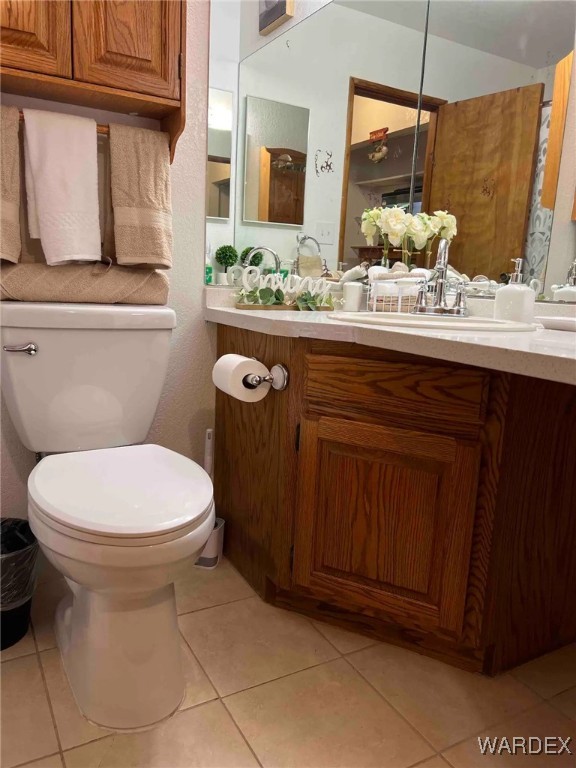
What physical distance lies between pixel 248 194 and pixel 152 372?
2.53 ft

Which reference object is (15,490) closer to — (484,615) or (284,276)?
(284,276)

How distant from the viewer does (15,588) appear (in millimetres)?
1311

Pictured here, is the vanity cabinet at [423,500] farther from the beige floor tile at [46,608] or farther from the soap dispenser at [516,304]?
the beige floor tile at [46,608]

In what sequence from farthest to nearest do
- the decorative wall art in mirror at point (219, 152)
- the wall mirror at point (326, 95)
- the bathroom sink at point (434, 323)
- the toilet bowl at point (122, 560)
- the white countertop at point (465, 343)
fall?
1. the wall mirror at point (326, 95)
2. the decorative wall art in mirror at point (219, 152)
3. the bathroom sink at point (434, 323)
4. the toilet bowl at point (122, 560)
5. the white countertop at point (465, 343)

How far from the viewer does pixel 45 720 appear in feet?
3.61

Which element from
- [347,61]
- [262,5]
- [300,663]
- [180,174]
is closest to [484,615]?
[300,663]

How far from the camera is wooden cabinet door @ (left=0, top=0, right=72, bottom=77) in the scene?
3.88 feet

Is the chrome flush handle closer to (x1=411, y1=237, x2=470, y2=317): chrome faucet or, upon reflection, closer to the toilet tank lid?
the toilet tank lid

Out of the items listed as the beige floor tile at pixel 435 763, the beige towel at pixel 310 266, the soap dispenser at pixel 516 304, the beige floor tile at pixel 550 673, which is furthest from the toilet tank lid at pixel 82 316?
the beige floor tile at pixel 550 673

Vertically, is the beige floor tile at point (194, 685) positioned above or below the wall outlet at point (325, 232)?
below

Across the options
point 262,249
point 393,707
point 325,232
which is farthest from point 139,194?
point 393,707

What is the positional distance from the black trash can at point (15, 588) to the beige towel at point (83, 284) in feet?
2.07

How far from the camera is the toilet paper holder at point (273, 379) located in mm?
1377

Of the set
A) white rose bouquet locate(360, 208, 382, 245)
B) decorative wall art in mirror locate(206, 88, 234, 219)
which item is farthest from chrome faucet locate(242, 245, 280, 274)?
white rose bouquet locate(360, 208, 382, 245)
